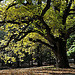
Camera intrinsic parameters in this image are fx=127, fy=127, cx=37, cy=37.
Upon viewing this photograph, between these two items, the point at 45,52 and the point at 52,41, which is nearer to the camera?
the point at 52,41

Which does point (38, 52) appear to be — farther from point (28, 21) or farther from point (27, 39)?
point (28, 21)

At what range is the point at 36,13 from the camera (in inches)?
522

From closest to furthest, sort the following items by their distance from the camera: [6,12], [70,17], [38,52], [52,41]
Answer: [6,12] → [52,41] → [70,17] → [38,52]

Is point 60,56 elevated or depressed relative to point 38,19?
depressed

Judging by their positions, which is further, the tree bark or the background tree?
the tree bark

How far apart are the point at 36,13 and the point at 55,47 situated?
20.2 feet

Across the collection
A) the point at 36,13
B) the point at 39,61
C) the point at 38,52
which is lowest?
the point at 39,61

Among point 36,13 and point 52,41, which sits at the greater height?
point 36,13

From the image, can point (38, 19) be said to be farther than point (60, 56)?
No

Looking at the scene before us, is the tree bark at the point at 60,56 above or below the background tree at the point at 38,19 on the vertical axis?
below

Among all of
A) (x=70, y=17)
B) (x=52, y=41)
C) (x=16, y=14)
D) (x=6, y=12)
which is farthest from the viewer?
(x=70, y=17)

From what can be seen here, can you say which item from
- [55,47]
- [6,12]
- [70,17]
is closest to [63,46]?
[55,47]

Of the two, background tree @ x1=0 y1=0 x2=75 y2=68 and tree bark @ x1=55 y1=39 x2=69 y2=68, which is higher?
background tree @ x1=0 y1=0 x2=75 y2=68

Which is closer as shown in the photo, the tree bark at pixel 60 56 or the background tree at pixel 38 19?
the background tree at pixel 38 19
